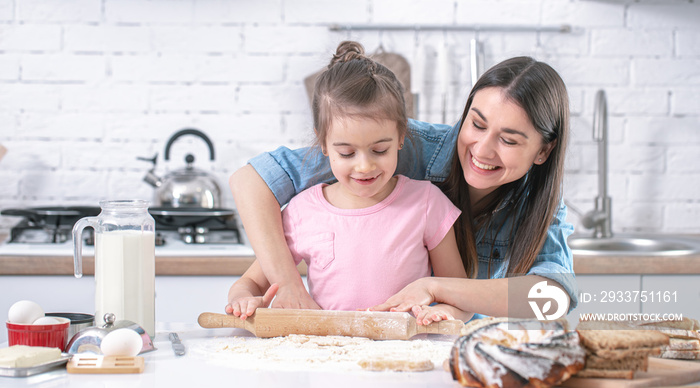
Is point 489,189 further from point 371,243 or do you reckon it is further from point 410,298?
point 410,298

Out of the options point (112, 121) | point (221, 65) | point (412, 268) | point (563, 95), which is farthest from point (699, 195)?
point (112, 121)

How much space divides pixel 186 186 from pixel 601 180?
141cm

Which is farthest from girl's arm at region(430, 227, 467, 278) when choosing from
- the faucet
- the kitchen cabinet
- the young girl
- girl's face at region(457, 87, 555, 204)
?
the faucet

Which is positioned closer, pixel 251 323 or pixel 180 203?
pixel 251 323

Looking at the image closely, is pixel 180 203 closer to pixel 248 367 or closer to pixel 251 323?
pixel 251 323

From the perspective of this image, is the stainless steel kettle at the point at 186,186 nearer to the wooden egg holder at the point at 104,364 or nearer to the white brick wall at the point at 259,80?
the white brick wall at the point at 259,80

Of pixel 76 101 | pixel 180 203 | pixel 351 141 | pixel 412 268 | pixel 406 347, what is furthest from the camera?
pixel 76 101

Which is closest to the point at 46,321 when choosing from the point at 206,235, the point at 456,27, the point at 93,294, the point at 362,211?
the point at 362,211

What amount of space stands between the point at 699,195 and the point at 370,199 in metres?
1.64

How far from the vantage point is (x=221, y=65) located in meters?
2.39

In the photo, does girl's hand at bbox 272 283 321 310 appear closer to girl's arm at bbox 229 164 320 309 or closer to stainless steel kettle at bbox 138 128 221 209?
girl's arm at bbox 229 164 320 309

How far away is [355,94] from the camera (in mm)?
1217

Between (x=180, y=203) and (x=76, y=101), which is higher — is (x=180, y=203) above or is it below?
below

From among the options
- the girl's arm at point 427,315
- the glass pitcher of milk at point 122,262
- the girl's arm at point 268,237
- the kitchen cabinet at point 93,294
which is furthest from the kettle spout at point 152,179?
the girl's arm at point 427,315
